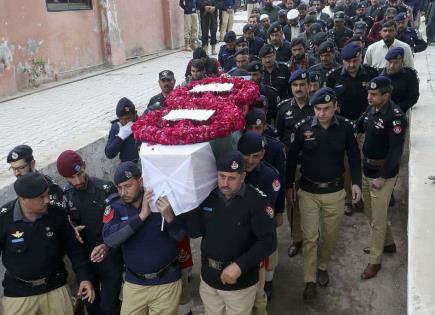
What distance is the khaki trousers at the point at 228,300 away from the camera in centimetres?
327

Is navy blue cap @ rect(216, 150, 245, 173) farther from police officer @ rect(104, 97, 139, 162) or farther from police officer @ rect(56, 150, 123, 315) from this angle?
police officer @ rect(104, 97, 139, 162)

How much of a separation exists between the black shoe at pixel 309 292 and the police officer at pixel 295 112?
2.37 feet

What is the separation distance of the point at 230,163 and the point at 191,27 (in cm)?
1143

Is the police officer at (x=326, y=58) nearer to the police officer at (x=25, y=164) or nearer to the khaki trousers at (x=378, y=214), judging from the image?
the khaki trousers at (x=378, y=214)

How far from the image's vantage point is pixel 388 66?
5.41 m

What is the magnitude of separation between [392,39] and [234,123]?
4057mm

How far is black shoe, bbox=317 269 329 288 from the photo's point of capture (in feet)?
15.3

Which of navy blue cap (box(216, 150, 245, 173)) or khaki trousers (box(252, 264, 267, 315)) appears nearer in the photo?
navy blue cap (box(216, 150, 245, 173))

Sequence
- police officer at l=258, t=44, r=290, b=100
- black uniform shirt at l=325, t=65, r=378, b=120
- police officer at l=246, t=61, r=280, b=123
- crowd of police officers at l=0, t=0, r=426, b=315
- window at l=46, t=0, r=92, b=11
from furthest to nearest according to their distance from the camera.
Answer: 1. window at l=46, t=0, r=92, b=11
2. police officer at l=258, t=44, r=290, b=100
3. police officer at l=246, t=61, r=280, b=123
4. black uniform shirt at l=325, t=65, r=378, b=120
5. crowd of police officers at l=0, t=0, r=426, b=315

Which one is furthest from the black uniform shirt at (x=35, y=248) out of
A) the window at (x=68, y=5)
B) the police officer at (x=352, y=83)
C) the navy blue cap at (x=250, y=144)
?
the window at (x=68, y=5)

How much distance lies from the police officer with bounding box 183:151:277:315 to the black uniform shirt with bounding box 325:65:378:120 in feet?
9.51

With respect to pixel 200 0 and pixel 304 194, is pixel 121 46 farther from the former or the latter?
pixel 304 194

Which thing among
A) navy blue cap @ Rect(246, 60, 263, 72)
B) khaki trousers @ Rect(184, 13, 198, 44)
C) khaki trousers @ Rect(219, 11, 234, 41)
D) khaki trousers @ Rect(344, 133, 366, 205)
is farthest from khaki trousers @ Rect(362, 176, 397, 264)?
khaki trousers @ Rect(219, 11, 234, 41)

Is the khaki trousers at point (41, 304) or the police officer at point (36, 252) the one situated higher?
the police officer at point (36, 252)
